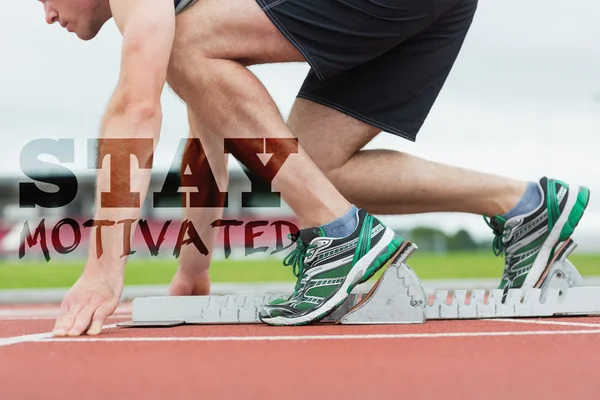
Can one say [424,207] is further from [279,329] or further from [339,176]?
[279,329]

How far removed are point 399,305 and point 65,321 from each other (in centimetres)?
84

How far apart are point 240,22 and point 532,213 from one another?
44.5 inches

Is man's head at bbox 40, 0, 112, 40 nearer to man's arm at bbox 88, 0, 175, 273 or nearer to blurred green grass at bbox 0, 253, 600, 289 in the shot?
man's arm at bbox 88, 0, 175, 273

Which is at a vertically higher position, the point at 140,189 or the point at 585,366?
the point at 140,189

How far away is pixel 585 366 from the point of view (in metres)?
1.30

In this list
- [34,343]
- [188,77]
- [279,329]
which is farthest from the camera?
[188,77]

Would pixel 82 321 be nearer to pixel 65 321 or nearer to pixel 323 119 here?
pixel 65 321

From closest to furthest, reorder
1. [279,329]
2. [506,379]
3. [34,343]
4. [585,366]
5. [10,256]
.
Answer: [506,379], [585,366], [34,343], [279,329], [10,256]

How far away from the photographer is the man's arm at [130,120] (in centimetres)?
199

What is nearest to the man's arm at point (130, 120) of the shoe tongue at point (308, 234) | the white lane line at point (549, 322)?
the shoe tongue at point (308, 234)

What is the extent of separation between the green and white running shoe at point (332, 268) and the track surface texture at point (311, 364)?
12 centimetres

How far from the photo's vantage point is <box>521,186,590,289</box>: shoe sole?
8.53ft

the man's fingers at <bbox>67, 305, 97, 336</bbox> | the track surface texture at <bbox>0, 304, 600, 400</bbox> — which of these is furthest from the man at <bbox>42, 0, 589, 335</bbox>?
the track surface texture at <bbox>0, 304, 600, 400</bbox>

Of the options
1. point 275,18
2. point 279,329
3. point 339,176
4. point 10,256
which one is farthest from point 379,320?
point 10,256
